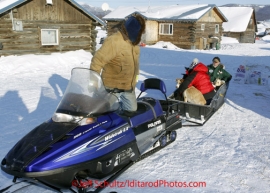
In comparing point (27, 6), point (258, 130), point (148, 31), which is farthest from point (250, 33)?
point (258, 130)

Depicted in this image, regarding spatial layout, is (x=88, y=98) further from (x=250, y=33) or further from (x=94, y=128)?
(x=250, y=33)

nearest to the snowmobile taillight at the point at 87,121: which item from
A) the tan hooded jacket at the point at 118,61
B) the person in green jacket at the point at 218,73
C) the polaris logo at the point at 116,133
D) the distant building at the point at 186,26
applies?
the polaris logo at the point at 116,133

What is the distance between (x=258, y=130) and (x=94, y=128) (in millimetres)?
3793

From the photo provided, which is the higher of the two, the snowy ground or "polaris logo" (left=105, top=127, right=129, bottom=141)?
"polaris logo" (left=105, top=127, right=129, bottom=141)

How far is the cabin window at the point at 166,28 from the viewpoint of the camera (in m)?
27.7

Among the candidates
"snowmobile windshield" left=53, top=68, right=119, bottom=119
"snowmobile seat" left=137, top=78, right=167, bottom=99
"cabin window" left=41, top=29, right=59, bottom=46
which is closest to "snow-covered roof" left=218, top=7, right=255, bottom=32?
"cabin window" left=41, top=29, right=59, bottom=46

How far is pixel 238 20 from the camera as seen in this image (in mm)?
39344

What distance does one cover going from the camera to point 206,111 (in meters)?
5.74

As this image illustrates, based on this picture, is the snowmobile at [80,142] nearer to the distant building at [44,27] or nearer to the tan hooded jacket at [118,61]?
the tan hooded jacket at [118,61]

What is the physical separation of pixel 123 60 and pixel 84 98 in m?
0.79

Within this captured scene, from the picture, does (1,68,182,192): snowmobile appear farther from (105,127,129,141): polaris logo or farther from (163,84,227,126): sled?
(163,84,227,126): sled

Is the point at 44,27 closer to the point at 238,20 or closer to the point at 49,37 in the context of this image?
the point at 49,37

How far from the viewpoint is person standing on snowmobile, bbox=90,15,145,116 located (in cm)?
355

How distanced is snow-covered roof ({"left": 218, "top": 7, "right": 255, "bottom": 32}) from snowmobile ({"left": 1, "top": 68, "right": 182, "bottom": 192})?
37.8m
